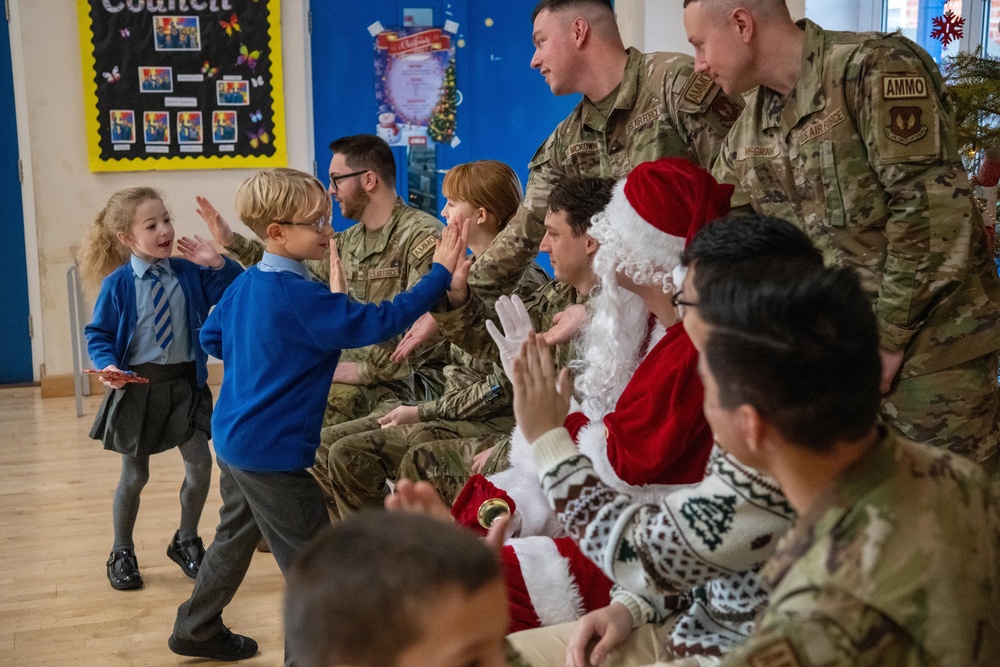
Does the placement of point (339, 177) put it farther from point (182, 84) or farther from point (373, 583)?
point (373, 583)

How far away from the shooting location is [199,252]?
3445 millimetres

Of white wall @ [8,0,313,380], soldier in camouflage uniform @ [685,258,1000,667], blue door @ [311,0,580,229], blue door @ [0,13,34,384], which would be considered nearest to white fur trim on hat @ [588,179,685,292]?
soldier in camouflage uniform @ [685,258,1000,667]

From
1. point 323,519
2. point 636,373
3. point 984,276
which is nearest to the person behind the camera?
point 636,373

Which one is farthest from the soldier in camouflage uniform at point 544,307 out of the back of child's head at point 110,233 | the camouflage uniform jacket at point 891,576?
the camouflage uniform jacket at point 891,576

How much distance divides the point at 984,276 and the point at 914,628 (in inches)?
57.6

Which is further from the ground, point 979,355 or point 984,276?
point 984,276

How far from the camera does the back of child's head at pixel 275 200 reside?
2531 mm

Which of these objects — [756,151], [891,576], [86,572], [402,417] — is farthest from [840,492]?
[86,572]

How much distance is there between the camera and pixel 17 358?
6.43m

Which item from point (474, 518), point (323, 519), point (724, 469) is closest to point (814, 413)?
point (724, 469)

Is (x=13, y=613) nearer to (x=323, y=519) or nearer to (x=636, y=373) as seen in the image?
(x=323, y=519)

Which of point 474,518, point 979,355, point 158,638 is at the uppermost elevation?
point 979,355

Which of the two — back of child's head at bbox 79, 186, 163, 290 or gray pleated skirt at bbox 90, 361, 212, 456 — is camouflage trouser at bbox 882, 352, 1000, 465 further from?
back of child's head at bbox 79, 186, 163, 290

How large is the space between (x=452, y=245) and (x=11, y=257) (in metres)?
4.67
